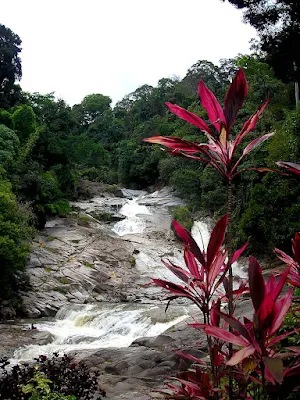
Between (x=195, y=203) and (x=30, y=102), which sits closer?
(x=195, y=203)

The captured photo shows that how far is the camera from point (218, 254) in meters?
1.47

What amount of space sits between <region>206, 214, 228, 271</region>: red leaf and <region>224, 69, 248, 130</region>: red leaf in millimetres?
352

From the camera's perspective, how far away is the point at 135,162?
31.4 m

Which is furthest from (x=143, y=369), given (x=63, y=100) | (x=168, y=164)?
(x=168, y=164)

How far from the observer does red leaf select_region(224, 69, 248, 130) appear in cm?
140

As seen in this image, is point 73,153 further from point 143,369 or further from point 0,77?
point 143,369

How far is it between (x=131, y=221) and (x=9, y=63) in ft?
51.2

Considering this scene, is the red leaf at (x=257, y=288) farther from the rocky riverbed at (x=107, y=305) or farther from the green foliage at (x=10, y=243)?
the green foliage at (x=10, y=243)

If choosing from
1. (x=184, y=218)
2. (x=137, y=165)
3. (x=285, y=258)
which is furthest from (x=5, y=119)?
(x=285, y=258)

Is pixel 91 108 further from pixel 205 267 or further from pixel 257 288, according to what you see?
pixel 257 288

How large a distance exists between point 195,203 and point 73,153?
607cm

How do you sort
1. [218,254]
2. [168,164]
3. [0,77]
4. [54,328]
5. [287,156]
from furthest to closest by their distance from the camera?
1. [0,77]
2. [168,164]
3. [287,156]
4. [54,328]
5. [218,254]

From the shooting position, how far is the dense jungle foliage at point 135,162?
10984 mm

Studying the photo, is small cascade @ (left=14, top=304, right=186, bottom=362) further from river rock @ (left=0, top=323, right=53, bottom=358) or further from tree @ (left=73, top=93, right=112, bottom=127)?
tree @ (left=73, top=93, right=112, bottom=127)
